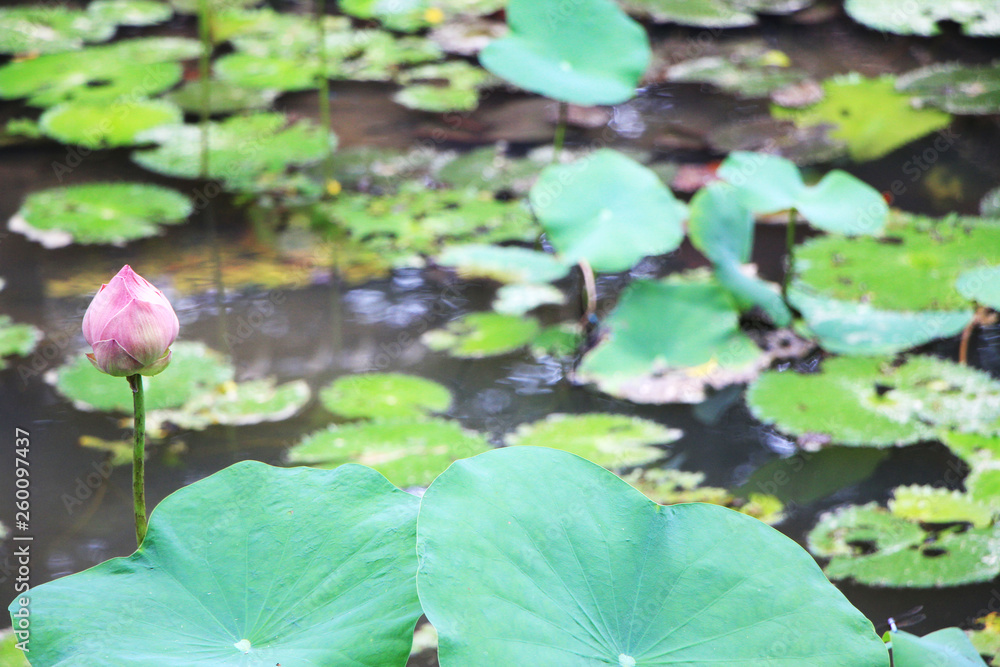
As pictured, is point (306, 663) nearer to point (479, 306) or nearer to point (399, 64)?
point (479, 306)

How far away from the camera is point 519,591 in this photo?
2.56ft

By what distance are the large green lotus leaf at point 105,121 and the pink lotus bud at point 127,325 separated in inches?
83.8

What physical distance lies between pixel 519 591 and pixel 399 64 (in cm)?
293

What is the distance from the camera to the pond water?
5.03ft

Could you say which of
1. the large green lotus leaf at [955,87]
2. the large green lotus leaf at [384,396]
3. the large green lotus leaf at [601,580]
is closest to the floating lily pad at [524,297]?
the large green lotus leaf at [384,396]

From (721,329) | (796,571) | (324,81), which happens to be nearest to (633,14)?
(324,81)

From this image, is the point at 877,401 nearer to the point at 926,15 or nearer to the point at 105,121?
the point at 105,121

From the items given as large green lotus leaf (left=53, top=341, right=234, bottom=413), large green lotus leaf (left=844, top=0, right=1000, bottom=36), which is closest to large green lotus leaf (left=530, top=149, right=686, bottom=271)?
large green lotus leaf (left=53, top=341, right=234, bottom=413)

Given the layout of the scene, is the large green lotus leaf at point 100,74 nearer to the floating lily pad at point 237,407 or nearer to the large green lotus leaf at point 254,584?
the floating lily pad at point 237,407

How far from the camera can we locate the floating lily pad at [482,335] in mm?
1949

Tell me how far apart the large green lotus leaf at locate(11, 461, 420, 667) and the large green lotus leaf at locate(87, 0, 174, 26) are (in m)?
3.34

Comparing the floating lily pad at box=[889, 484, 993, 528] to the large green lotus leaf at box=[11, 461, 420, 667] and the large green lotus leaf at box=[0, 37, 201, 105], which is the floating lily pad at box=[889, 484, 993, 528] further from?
the large green lotus leaf at box=[0, 37, 201, 105]

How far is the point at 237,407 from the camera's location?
1.75m

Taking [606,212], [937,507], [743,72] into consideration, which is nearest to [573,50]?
[606,212]
